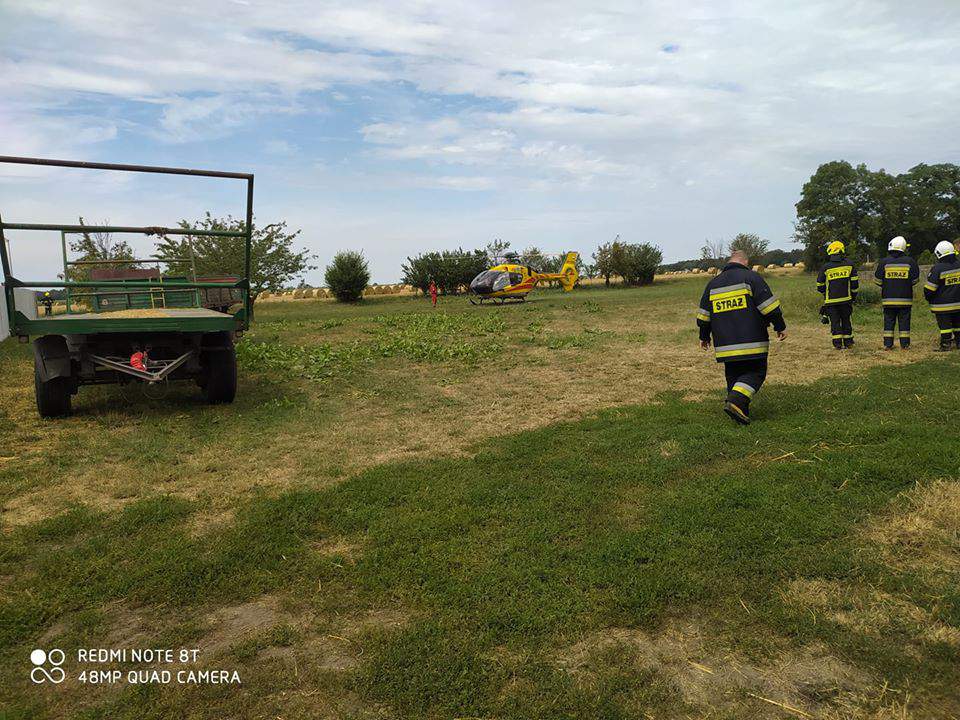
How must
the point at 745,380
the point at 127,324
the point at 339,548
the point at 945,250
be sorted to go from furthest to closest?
the point at 945,250 < the point at 127,324 < the point at 745,380 < the point at 339,548

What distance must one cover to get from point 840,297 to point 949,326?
1.74 meters

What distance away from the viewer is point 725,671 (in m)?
2.97

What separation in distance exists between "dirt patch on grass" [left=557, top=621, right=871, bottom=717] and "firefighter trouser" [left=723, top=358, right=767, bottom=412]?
3.96 meters

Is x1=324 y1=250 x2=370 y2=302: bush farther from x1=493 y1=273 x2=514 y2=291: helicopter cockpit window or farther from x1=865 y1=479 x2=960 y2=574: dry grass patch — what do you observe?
x1=865 y1=479 x2=960 y2=574: dry grass patch

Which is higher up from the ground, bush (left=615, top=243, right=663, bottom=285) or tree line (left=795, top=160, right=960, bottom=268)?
tree line (left=795, top=160, right=960, bottom=268)

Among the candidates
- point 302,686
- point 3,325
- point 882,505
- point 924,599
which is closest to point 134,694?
point 302,686

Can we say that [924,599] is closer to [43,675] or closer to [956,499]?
[956,499]

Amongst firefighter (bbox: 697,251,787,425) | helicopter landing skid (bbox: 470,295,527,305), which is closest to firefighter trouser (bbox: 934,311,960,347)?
firefighter (bbox: 697,251,787,425)

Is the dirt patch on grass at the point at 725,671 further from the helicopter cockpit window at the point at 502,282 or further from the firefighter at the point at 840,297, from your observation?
the helicopter cockpit window at the point at 502,282

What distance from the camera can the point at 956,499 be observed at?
4.36m

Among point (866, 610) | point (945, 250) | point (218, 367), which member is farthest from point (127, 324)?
point (945, 250)

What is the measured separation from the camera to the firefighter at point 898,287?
11766 millimetres

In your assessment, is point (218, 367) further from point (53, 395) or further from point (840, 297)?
point (840, 297)

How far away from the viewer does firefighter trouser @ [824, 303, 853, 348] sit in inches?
485
